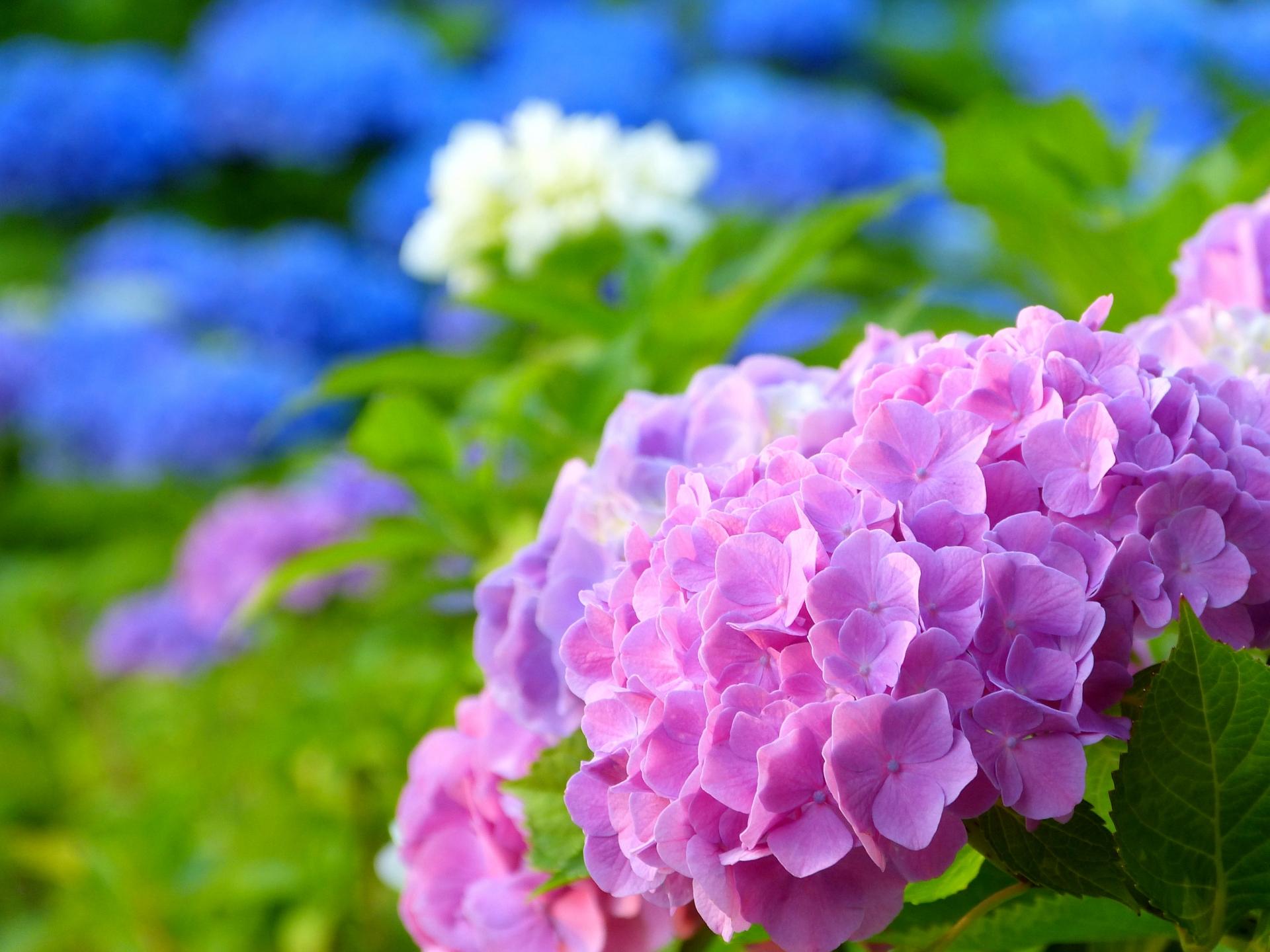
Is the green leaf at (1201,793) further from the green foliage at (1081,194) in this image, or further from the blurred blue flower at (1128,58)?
the blurred blue flower at (1128,58)

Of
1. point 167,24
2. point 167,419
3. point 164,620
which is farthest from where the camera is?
point 167,24

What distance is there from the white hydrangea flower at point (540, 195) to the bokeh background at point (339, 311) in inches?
1.8

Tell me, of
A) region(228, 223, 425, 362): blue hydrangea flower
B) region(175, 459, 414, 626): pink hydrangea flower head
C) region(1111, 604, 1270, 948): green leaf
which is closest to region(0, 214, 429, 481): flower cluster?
region(228, 223, 425, 362): blue hydrangea flower

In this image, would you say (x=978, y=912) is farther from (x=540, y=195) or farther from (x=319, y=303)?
(x=319, y=303)

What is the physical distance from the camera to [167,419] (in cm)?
190

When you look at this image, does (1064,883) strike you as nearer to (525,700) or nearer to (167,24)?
(525,700)

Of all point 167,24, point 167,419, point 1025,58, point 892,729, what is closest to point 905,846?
point 892,729

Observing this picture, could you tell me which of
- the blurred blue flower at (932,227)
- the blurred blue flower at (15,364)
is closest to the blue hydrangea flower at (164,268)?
the blurred blue flower at (15,364)

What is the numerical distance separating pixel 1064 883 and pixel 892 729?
0.05 metres

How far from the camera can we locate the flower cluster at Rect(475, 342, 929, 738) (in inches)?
10.4

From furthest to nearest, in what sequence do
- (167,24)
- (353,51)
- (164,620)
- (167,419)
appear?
(167,24)
(353,51)
(167,419)
(164,620)

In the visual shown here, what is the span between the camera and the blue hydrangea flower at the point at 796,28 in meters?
2.33

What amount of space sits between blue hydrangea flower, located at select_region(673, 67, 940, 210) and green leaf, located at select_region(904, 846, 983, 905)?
1.53m

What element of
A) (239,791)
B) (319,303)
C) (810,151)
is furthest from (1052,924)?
(319,303)
